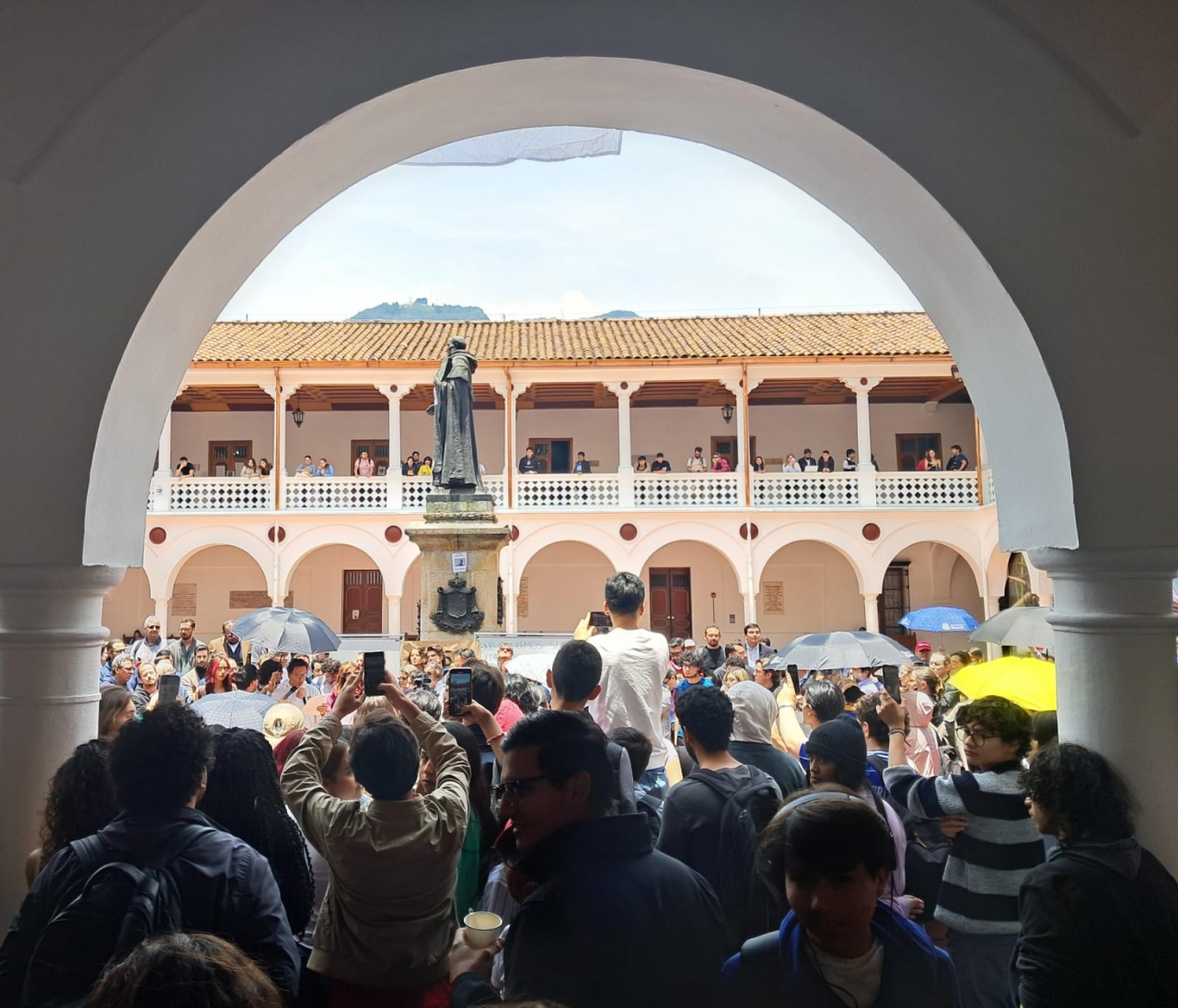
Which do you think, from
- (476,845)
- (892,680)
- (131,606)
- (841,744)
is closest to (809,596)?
(131,606)

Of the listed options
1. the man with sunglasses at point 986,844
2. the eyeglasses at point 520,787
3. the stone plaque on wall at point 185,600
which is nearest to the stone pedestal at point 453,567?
the man with sunglasses at point 986,844

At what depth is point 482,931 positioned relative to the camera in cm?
186

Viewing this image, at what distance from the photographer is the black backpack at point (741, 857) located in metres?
2.61

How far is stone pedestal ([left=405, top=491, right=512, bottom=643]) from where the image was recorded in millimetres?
10953

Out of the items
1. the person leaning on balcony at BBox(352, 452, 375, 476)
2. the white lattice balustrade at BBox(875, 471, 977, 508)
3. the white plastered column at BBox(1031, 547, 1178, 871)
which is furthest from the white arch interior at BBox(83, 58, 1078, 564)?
the person leaning on balcony at BBox(352, 452, 375, 476)

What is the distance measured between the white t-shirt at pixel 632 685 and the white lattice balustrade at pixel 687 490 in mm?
16890

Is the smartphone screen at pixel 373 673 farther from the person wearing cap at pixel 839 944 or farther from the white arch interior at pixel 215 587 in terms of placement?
the white arch interior at pixel 215 587

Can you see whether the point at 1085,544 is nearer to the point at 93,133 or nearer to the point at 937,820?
the point at 937,820

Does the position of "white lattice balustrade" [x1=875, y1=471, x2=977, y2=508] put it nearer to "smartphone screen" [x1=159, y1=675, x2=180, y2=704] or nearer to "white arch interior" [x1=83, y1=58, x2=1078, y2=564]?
"smartphone screen" [x1=159, y1=675, x2=180, y2=704]

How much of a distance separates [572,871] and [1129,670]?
5.75ft

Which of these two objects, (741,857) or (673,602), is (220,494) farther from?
(741,857)

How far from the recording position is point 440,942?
7.38 ft

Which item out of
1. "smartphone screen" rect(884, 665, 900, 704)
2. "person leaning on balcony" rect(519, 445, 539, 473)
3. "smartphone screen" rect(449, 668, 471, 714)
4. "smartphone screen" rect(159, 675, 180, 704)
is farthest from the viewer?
"person leaning on balcony" rect(519, 445, 539, 473)

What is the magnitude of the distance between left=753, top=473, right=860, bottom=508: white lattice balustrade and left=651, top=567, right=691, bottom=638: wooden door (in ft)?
11.9
